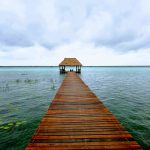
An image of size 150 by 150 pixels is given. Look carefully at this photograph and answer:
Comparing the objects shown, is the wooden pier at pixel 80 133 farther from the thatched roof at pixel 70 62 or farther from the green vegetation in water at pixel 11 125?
the thatched roof at pixel 70 62

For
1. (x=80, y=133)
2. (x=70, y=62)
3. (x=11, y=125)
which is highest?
(x=70, y=62)

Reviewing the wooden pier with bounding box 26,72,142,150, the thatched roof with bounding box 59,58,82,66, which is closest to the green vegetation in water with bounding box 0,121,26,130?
the wooden pier with bounding box 26,72,142,150

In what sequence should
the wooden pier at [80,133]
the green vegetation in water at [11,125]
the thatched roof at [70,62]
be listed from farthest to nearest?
the thatched roof at [70,62], the green vegetation in water at [11,125], the wooden pier at [80,133]

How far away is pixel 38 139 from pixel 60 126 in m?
1.19

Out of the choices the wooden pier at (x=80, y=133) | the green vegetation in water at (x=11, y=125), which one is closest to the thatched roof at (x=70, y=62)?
the green vegetation in water at (x=11, y=125)

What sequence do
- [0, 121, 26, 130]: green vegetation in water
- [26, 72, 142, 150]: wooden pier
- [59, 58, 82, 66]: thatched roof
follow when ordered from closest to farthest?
[26, 72, 142, 150]: wooden pier < [0, 121, 26, 130]: green vegetation in water < [59, 58, 82, 66]: thatched roof

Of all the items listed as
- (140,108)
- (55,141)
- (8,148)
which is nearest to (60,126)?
(55,141)

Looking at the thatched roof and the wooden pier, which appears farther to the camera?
the thatched roof

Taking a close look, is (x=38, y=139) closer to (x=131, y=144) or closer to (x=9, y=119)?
(x=131, y=144)

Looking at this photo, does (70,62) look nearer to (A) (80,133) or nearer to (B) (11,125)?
(B) (11,125)

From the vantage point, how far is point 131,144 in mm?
4551

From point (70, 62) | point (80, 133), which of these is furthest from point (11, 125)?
point (70, 62)

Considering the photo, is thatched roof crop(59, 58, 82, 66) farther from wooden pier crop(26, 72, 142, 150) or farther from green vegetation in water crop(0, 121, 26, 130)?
wooden pier crop(26, 72, 142, 150)

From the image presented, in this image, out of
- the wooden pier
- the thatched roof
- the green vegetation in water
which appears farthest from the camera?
the thatched roof
